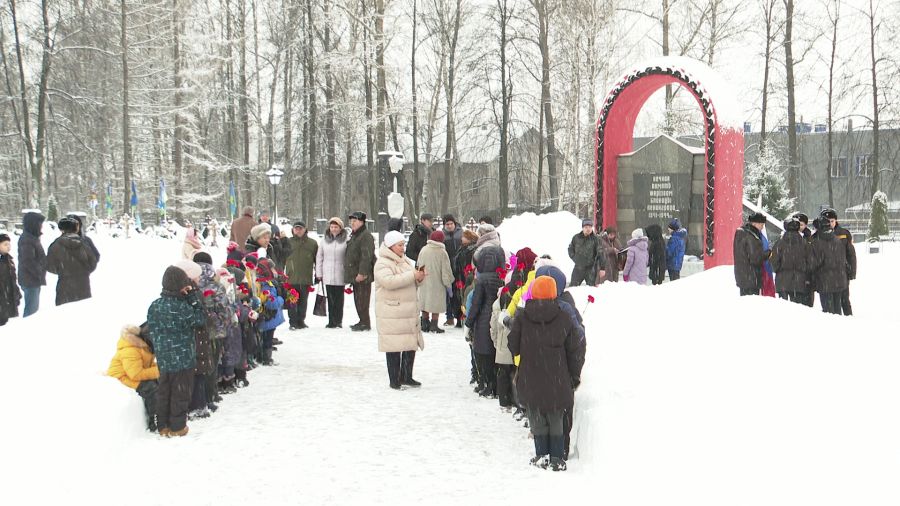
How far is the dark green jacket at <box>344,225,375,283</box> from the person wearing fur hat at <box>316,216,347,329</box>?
0.15 meters

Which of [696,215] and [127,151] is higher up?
[127,151]

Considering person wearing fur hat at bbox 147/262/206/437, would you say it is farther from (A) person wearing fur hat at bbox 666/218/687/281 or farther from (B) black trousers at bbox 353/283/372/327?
(A) person wearing fur hat at bbox 666/218/687/281

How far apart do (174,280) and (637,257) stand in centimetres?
897

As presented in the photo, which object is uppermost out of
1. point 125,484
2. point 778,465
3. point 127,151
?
point 127,151

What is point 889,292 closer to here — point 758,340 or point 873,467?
point 758,340

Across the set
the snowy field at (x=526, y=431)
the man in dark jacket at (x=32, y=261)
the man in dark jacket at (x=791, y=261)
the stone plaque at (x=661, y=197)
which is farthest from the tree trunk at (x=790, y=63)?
the man in dark jacket at (x=32, y=261)

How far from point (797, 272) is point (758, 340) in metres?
4.76

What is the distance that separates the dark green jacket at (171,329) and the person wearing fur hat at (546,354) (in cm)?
261

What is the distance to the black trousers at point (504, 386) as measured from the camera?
24.3 ft

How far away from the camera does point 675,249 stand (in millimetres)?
15688

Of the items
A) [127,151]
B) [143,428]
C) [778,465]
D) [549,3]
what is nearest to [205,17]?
[127,151]

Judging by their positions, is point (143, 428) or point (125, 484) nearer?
point (125, 484)

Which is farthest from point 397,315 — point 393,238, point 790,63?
point 790,63

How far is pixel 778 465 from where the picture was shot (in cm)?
448
